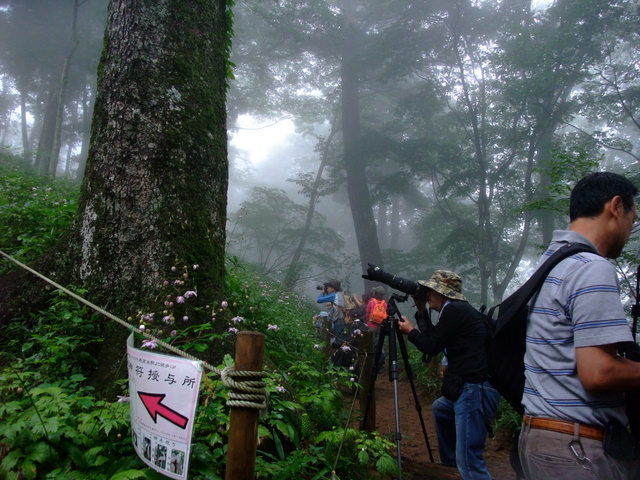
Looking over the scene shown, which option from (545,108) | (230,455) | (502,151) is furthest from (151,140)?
(502,151)

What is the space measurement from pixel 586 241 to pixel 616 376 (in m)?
0.59

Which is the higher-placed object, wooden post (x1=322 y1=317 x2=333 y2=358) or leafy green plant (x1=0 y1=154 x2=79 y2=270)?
leafy green plant (x1=0 y1=154 x2=79 y2=270)

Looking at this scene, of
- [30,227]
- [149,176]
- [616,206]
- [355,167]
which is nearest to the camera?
[616,206]

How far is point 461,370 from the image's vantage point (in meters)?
3.46

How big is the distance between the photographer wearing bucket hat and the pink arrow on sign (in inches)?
97.0

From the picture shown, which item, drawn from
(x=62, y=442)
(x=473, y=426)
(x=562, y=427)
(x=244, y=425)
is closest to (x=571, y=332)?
(x=562, y=427)

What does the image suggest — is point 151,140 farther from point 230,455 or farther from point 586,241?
point 586,241

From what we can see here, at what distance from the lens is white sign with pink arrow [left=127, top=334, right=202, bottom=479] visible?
138cm

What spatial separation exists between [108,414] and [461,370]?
277 centimetres

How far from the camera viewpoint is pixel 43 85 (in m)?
25.5

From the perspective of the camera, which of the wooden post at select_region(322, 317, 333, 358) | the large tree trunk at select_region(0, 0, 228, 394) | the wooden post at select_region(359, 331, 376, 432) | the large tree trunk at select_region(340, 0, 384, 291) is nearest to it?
the large tree trunk at select_region(0, 0, 228, 394)

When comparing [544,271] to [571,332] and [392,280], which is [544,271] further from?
[392,280]

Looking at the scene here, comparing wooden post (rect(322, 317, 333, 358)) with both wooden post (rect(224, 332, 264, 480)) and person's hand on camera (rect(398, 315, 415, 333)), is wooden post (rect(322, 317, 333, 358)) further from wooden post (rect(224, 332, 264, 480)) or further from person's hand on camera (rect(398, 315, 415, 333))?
wooden post (rect(224, 332, 264, 480))

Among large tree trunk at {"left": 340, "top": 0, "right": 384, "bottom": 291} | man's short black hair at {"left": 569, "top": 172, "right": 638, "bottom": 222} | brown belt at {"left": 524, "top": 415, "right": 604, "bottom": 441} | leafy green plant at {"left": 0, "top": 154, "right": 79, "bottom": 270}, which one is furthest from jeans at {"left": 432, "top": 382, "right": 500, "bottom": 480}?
large tree trunk at {"left": 340, "top": 0, "right": 384, "bottom": 291}
